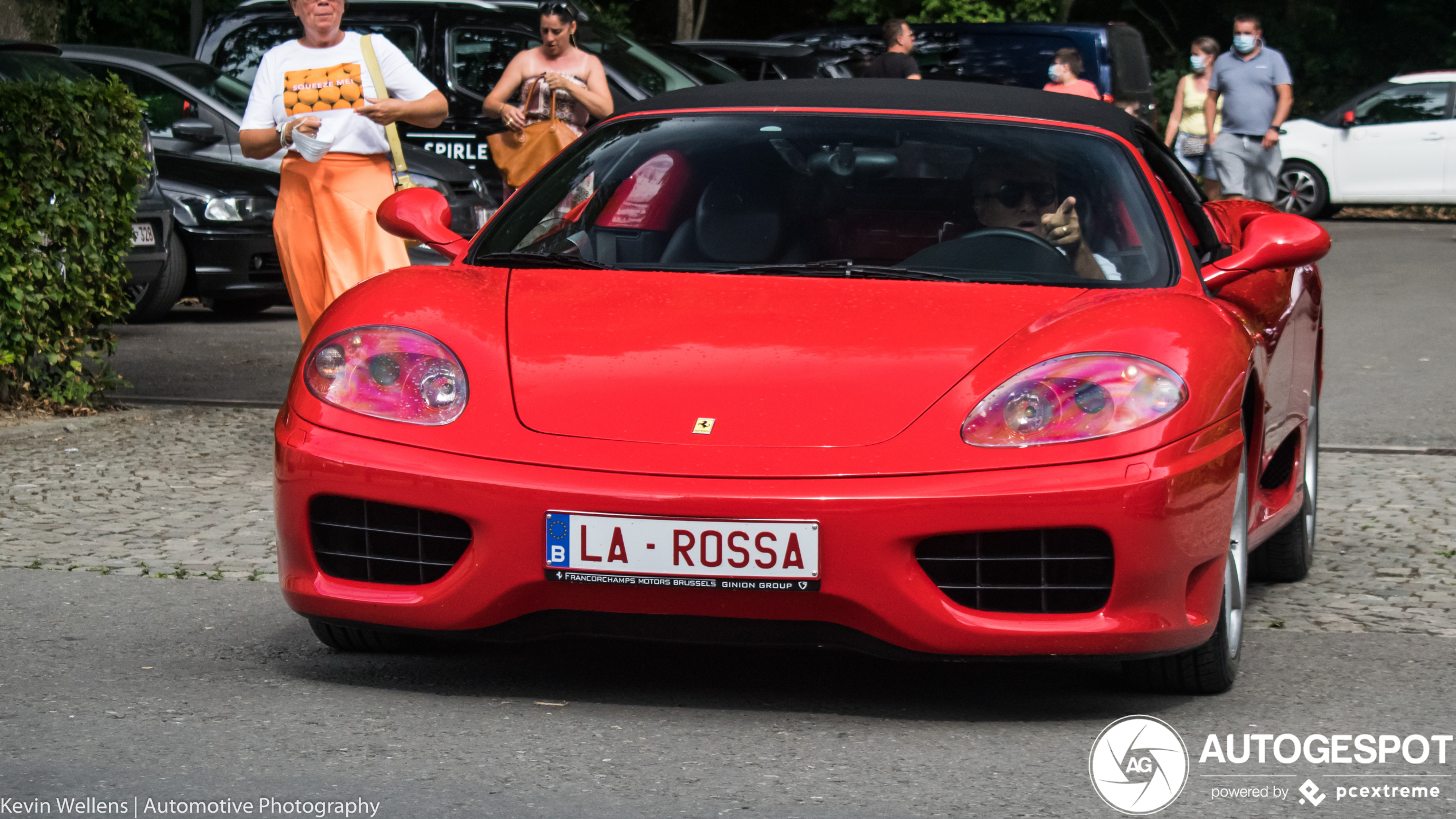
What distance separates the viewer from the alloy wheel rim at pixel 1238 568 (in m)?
4.31

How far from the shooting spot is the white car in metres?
21.9

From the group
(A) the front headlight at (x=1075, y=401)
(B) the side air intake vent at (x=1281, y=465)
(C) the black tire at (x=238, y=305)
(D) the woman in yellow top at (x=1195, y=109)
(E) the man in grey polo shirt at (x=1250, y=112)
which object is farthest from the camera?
(D) the woman in yellow top at (x=1195, y=109)

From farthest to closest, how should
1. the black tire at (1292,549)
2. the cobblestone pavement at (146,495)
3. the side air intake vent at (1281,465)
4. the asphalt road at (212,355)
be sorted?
the asphalt road at (212,355)
the cobblestone pavement at (146,495)
the black tire at (1292,549)
the side air intake vent at (1281,465)

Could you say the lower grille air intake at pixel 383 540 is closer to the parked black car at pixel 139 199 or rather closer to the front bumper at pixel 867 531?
the front bumper at pixel 867 531

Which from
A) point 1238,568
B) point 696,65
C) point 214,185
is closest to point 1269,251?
point 1238,568

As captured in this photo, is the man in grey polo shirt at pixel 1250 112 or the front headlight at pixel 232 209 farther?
the man in grey polo shirt at pixel 1250 112

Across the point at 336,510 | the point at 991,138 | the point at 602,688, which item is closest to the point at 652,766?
the point at 602,688

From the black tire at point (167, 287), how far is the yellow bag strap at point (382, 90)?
4.87 m

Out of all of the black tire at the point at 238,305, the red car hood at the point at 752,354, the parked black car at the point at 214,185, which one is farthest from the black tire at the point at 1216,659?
the black tire at the point at 238,305

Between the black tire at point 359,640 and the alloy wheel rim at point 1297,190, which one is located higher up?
the black tire at point 359,640

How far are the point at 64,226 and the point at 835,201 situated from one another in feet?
14.5

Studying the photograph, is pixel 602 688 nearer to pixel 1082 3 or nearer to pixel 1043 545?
pixel 1043 545

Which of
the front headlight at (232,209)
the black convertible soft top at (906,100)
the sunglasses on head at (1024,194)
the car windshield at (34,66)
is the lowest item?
the front headlight at (232,209)

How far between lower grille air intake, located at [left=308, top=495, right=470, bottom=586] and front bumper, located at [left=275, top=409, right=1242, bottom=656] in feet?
0.14
